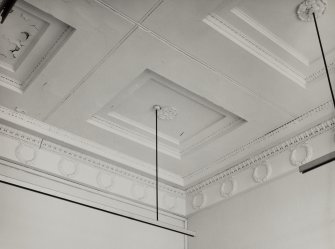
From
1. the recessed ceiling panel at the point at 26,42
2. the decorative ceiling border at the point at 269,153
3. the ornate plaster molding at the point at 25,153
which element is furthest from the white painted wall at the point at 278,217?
the recessed ceiling panel at the point at 26,42

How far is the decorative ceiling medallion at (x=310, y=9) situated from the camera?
2.84 metres

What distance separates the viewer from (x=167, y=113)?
399cm

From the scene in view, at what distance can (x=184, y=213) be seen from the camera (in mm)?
4926

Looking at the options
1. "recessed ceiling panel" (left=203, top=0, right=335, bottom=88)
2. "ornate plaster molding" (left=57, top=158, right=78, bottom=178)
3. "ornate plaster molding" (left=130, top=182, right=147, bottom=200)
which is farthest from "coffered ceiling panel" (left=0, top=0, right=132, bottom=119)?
"ornate plaster molding" (left=130, top=182, right=147, bottom=200)

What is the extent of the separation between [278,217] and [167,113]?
1.45m

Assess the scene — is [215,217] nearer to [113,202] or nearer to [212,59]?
A: [113,202]

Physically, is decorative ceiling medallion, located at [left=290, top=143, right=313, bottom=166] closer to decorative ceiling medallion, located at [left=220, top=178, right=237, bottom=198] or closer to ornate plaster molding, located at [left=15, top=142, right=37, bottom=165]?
decorative ceiling medallion, located at [left=220, top=178, right=237, bottom=198]

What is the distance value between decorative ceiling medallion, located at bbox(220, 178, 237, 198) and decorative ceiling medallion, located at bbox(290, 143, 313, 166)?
75 cm

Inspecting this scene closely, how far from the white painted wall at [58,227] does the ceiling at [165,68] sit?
73cm

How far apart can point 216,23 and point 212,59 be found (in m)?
0.34

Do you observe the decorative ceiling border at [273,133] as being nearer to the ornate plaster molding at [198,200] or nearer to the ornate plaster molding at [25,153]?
the ornate plaster molding at [198,200]

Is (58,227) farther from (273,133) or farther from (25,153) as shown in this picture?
(273,133)

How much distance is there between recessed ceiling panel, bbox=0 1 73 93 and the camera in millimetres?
2975

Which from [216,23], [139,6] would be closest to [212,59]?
[216,23]
